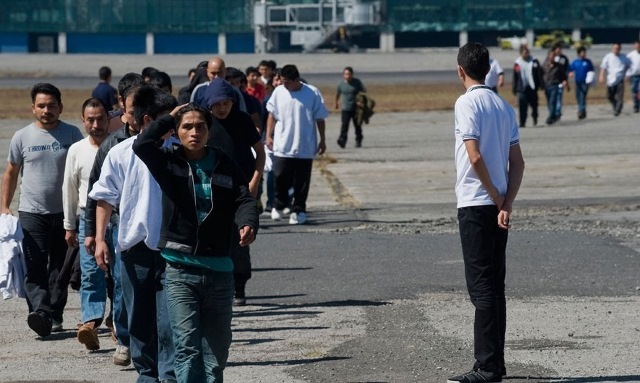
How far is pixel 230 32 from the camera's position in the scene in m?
112

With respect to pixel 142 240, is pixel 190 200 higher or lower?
higher

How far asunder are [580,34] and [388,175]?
9348 cm

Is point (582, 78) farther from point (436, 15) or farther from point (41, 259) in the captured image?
point (436, 15)

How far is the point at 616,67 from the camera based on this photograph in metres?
33.3

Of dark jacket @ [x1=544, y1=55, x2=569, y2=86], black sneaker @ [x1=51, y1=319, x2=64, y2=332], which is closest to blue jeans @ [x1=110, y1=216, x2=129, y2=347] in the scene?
black sneaker @ [x1=51, y1=319, x2=64, y2=332]

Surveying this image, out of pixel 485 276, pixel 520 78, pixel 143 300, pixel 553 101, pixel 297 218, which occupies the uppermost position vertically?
pixel 520 78

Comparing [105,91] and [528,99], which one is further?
[528,99]

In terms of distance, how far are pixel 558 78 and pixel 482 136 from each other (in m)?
24.9

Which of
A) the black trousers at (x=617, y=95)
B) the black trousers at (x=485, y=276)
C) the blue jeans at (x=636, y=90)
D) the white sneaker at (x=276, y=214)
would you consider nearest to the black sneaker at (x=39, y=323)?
the black trousers at (x=485, y=276)

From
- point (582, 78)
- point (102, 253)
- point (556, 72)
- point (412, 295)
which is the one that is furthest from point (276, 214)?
point (582, 78)

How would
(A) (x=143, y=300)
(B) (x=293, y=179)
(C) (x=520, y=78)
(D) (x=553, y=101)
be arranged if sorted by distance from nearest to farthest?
(A) (x=143, y=300) → (B) (x=293, y=179) → (C) (x=520, y=78) → (D) (x=553, y=101)

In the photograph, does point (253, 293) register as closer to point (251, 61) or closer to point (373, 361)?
point (373, 361)

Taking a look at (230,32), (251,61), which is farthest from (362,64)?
(230,32)

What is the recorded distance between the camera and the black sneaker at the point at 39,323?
359 inches
